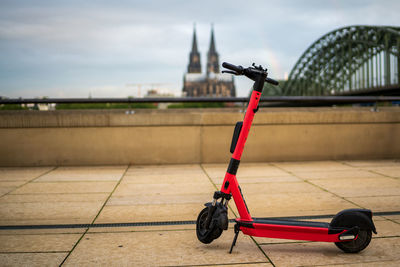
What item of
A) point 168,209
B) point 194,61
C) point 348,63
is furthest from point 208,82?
point 168,209

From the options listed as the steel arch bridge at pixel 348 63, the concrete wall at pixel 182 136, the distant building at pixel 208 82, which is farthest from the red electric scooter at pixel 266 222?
the distant building at pixel 208 82

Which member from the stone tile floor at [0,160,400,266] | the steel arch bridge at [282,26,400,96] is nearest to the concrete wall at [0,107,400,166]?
the stone tile floor at [0,160,400,266]

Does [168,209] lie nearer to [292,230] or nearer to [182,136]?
[292,230]

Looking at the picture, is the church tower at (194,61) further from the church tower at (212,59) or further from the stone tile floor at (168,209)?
the stone tile floor at (168,209)

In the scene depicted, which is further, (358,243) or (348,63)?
(348,63)

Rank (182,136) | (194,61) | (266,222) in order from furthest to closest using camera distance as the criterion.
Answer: (194,61), (182,136), (266,222)

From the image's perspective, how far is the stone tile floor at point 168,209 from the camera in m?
2.67

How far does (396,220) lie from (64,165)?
213 inches

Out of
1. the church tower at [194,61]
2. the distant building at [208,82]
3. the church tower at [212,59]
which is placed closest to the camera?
the distant building at [208,82]

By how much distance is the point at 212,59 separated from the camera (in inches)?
6988

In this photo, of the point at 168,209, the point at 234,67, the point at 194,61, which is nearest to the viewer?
the point at 234,67

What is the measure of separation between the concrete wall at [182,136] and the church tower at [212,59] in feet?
543

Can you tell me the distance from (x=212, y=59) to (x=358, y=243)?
178 meters

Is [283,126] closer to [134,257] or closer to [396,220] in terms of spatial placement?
[396,220]
